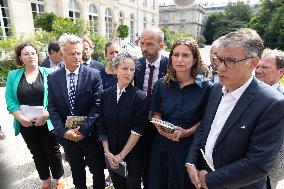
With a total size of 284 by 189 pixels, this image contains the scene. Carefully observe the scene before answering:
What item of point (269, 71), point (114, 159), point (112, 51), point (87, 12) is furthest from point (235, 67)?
point (87, 12)

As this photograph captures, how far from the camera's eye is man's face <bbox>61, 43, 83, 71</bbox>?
2828mm

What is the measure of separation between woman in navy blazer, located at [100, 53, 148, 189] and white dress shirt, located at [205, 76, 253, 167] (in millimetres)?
871

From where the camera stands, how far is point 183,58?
235cm

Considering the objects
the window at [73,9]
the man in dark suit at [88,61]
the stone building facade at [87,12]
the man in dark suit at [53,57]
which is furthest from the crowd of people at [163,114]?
the window at [73,9]

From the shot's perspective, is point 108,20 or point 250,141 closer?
point 250,141

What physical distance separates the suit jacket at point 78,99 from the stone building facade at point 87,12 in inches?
542

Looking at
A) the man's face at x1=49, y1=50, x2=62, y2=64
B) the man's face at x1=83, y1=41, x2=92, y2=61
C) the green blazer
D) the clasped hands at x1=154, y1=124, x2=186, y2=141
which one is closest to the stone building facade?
the man's face at x1=49, y1=50, x2=62, y2=64

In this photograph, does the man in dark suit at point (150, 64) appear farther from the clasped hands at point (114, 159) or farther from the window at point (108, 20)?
the window at point (108, 20)

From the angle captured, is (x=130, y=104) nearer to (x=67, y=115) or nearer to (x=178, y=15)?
(x=67, y=115)

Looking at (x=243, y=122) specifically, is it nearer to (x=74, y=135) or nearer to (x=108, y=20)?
(x=74, y=135)

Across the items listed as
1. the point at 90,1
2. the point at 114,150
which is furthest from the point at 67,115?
the point at 90,1

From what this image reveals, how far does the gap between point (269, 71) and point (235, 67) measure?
1.19 meters

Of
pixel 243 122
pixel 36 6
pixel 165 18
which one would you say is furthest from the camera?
pixel 165 18

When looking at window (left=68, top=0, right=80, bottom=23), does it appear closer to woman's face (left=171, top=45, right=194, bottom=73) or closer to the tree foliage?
woman's face (left=171, top=45, right=194, bottom=73)
